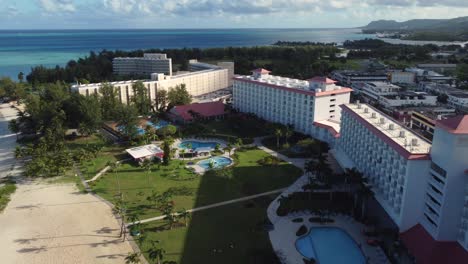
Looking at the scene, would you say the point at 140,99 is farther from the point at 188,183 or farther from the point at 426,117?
the point at 426,117

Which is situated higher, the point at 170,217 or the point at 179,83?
the point at 179,83

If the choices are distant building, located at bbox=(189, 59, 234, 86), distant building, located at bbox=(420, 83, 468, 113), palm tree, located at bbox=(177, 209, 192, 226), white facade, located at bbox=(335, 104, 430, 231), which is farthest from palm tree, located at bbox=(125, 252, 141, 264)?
distant building, located at bbox=(189, 59, 234, 86)

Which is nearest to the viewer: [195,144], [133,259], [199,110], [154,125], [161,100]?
[133,259]

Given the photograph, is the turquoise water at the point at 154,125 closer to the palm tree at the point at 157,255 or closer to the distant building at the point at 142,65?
the palm tree at the point at 157,255

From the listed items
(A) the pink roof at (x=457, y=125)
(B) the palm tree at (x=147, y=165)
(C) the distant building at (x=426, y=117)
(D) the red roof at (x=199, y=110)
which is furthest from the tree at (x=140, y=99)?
(A) the pink roof at (x=457, y=125)

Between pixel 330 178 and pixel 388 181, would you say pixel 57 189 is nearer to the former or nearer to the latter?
pixel 330 178

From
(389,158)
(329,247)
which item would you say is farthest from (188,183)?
(389,158)
